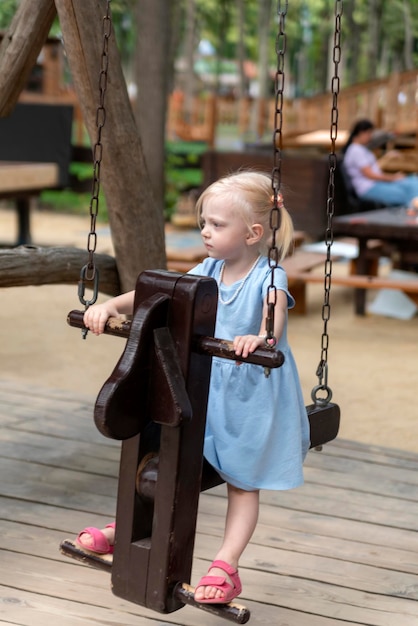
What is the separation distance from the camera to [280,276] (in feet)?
9.17

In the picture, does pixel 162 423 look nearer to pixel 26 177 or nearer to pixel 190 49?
pixel 26 177

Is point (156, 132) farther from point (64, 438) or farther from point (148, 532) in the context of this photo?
point (148, 532)

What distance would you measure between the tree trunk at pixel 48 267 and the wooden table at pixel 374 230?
12.9 feet

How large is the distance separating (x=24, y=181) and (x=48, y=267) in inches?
225

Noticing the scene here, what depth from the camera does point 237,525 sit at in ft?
9.24

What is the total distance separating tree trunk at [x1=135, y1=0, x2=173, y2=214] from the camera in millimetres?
10547

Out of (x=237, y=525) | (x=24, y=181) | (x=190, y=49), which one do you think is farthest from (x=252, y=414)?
(x=190, y=49)

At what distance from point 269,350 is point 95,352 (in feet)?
14.7

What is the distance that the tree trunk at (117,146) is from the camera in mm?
3797

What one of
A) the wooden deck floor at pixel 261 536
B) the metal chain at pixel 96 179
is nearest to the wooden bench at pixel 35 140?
the wooden deck floor at pixel 261 536

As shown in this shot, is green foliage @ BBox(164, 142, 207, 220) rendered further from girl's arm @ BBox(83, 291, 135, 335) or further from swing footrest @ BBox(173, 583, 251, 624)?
swing footrest @ BBox(173, 583, 251, 624)

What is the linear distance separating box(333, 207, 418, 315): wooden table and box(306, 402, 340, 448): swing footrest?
4942 millimetres

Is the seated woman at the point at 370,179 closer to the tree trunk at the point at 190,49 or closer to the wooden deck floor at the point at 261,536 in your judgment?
the wooden deck floor at the point at 261,536

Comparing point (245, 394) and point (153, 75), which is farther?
point (153, 75)
